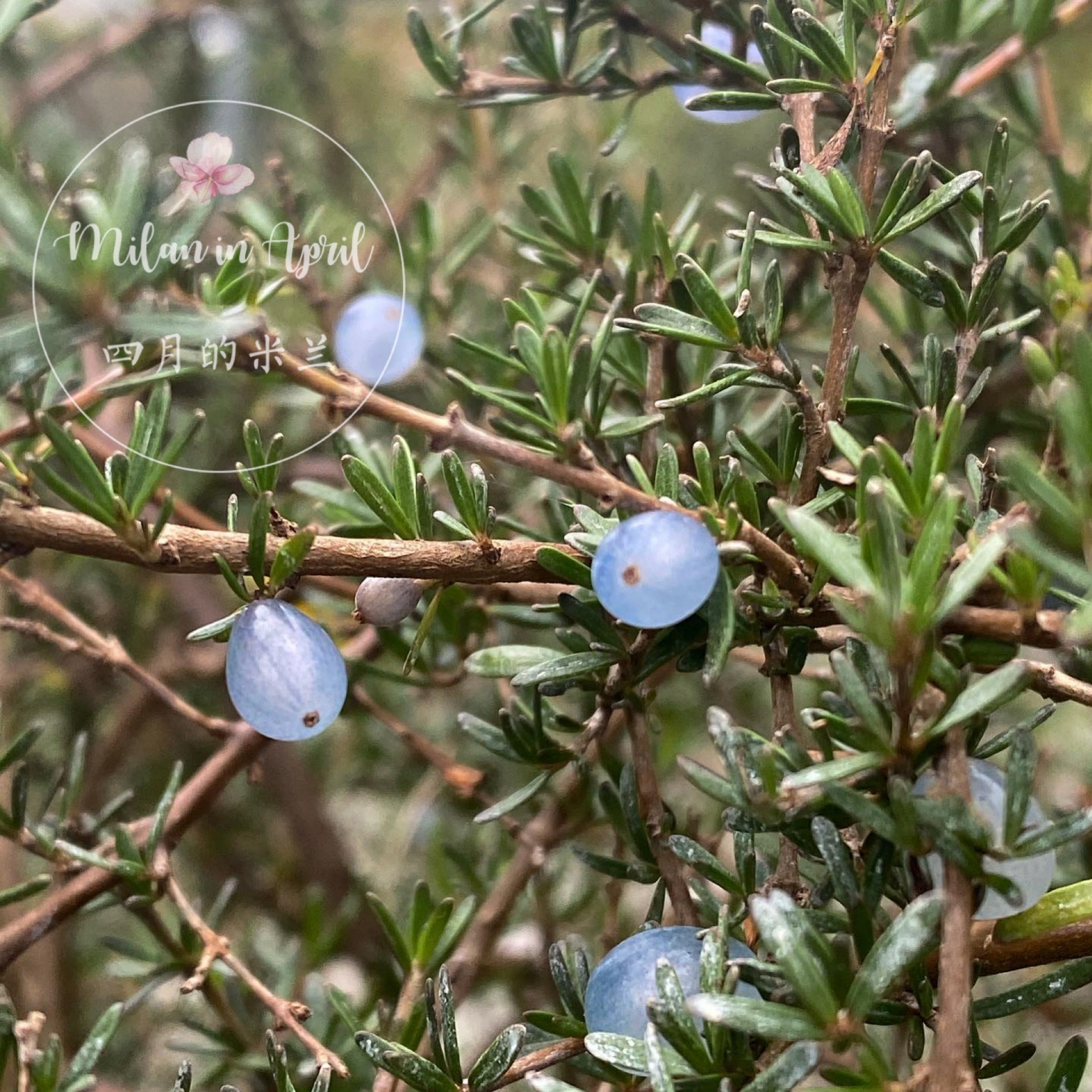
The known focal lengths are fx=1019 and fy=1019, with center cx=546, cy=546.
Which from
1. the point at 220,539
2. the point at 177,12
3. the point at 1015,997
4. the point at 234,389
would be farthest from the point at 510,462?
the point at 177,12

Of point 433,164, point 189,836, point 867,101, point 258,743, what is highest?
point 867,101

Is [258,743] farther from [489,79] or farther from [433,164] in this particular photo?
[433,164]

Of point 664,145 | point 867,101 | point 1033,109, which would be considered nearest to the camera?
point 867,101

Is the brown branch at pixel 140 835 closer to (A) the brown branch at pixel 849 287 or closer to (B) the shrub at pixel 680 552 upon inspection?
(B) the shrub at pixel 680 552

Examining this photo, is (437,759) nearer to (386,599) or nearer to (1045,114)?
(386,599)

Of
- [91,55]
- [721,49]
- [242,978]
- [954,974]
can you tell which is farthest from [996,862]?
[91,55]

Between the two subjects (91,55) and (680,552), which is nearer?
(680,552)
